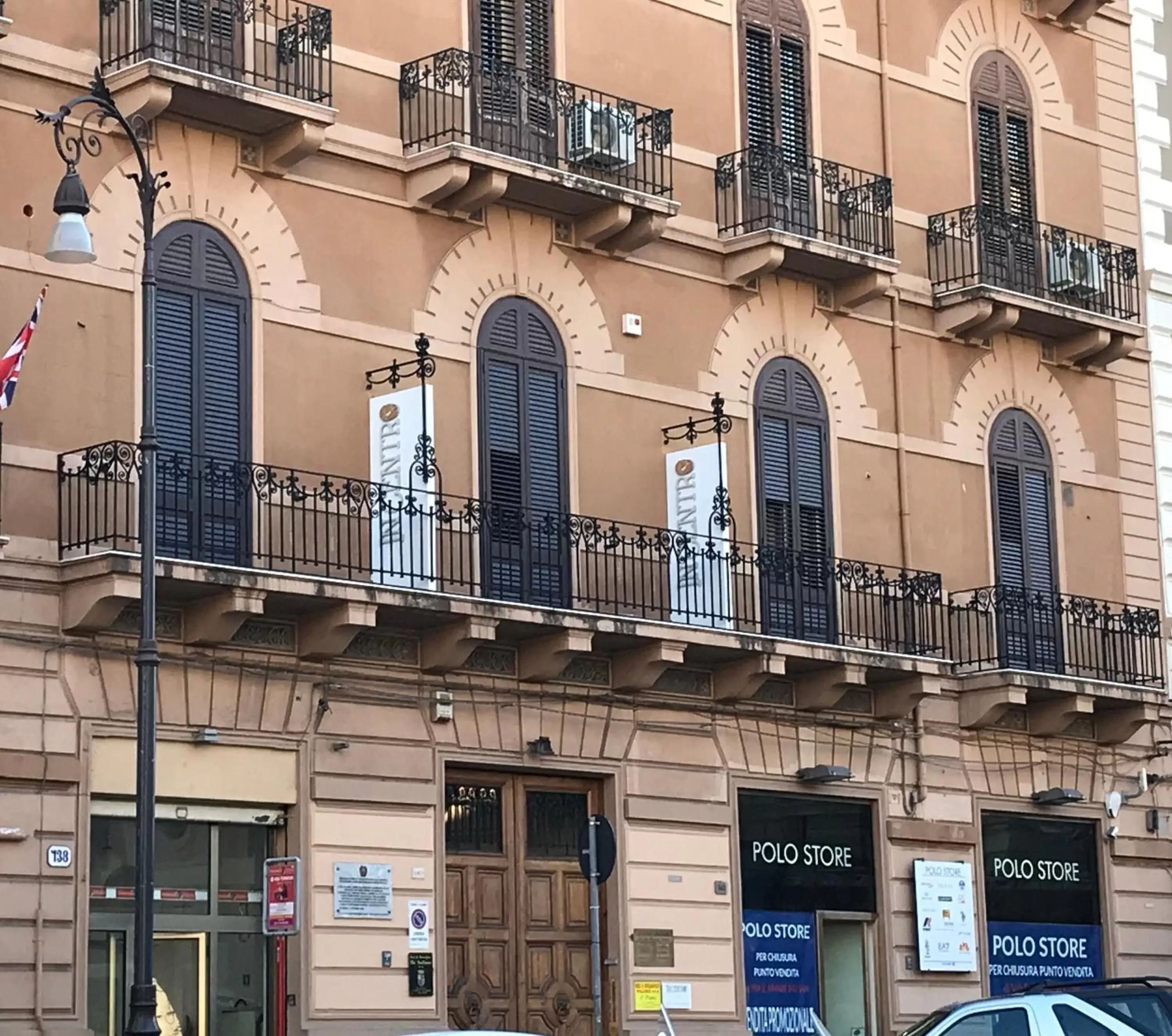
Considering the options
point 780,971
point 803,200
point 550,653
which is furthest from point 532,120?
point 780,971

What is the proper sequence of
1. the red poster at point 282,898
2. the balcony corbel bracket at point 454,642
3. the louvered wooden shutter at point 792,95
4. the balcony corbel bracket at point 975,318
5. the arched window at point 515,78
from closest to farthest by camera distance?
the red poster at point 282,898
the balcony corbel bracket at point 454,642
the arched window at point 515,78
the louvered wooden shutter at point 792,95
the balcony corbel bracket at point 975,318

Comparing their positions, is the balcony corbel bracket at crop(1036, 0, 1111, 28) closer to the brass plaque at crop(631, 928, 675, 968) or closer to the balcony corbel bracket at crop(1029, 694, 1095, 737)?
the balcony corbel bracket at crop(1029, 694, 1095, 737)

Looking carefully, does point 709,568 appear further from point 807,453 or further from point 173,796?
point 173,796

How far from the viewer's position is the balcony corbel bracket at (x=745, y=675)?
27.1m

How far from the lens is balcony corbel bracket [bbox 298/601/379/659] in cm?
2350

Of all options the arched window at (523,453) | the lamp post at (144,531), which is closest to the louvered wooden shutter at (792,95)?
the arched window at (523,453)

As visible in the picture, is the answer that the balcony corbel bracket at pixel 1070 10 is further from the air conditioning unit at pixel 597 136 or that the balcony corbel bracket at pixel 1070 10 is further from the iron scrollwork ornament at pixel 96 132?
the iron scrollwork ornament at pixel 96 132

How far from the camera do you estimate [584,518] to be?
1040 inches

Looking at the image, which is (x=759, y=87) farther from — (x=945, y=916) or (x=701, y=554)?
(x=945, y=916)

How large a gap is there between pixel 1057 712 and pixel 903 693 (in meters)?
2.60

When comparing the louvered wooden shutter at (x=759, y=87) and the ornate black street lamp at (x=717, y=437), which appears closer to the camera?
the ornate black street lamp at (x=717, y=437)

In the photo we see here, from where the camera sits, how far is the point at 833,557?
95.1ft

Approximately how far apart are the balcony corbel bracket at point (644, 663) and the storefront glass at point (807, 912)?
7.41 ft

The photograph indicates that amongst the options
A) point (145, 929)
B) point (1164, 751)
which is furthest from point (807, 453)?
point (145, 929)
